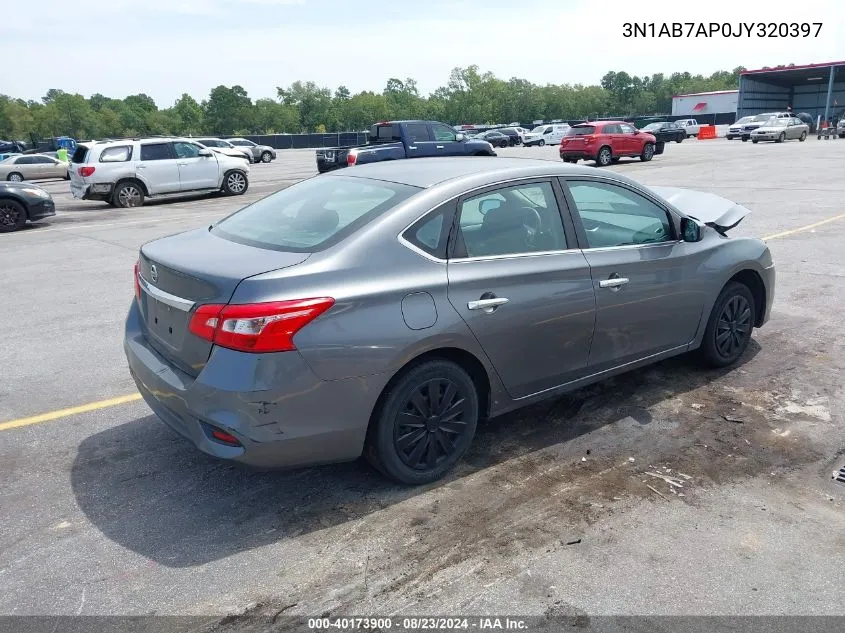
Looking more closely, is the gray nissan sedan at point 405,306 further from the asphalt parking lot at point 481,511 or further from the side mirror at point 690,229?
the asphalt parking lot at point 481,511

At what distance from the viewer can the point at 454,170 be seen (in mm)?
4066

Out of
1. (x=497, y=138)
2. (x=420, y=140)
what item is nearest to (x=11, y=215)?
(x=420, y=140)

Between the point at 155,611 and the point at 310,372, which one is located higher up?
the point at 310,372

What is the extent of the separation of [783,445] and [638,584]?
5.73ft

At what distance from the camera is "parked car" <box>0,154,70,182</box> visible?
93.9ft

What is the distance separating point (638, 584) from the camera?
9.50 feet

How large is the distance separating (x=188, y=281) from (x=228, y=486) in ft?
3.63

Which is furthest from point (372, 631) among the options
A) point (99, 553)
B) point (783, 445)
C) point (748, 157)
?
point (748, 157)

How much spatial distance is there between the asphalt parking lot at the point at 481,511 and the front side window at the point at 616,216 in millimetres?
1100

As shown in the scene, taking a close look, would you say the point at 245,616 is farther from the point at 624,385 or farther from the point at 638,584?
the point at 624,385

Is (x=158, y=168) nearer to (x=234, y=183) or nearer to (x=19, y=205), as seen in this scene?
(x=234, y=183)

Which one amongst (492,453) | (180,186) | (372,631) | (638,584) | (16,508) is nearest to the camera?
(372,631)

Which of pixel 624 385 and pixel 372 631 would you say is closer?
pixel 372 631

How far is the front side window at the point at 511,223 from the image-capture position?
148 inches
